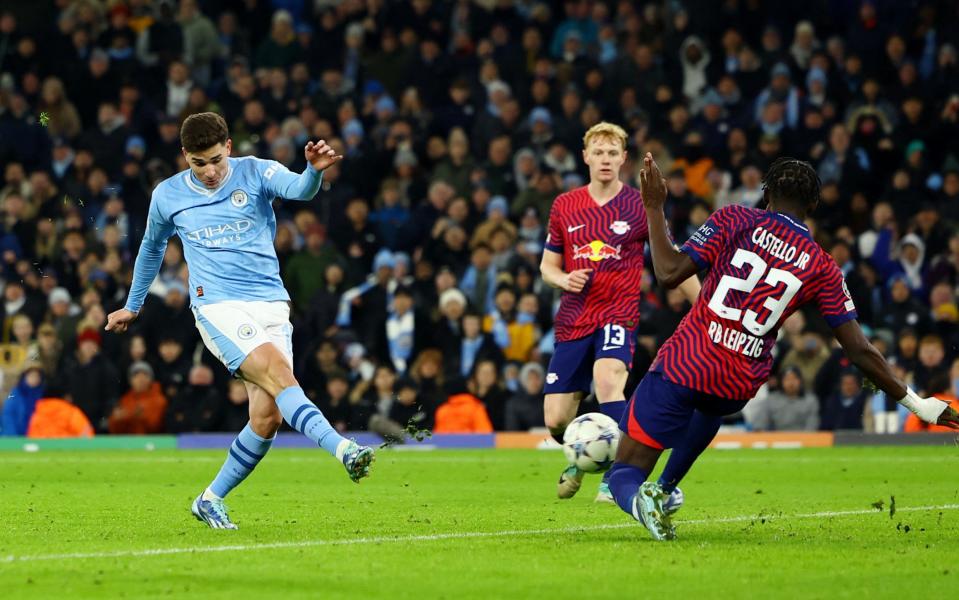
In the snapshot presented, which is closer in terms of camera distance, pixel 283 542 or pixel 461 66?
pixel 283 542

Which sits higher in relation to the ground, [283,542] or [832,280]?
[832,280]

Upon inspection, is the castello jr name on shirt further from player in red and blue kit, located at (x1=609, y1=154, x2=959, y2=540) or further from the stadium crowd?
the stadium crowd

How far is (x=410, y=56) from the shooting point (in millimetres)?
25344

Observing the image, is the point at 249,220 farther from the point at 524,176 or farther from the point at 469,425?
the point at 524,176

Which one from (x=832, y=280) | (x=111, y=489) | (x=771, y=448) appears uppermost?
(x=832, y=280)

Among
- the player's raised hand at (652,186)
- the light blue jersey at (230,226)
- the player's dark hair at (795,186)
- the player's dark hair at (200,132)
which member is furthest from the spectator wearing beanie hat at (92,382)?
the player's raised hand at (652,186)

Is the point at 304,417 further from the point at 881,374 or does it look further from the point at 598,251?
the point at 598,251

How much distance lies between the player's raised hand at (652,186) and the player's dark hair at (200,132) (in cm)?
247

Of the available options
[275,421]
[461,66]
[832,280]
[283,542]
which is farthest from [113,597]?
[461,66]

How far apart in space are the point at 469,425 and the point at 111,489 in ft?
25.0

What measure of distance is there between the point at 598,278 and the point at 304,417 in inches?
135

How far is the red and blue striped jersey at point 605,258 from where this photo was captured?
38.4 feet

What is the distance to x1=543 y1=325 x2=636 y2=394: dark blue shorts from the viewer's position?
38.3ft

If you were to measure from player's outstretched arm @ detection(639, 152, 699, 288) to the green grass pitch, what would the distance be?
136cm
